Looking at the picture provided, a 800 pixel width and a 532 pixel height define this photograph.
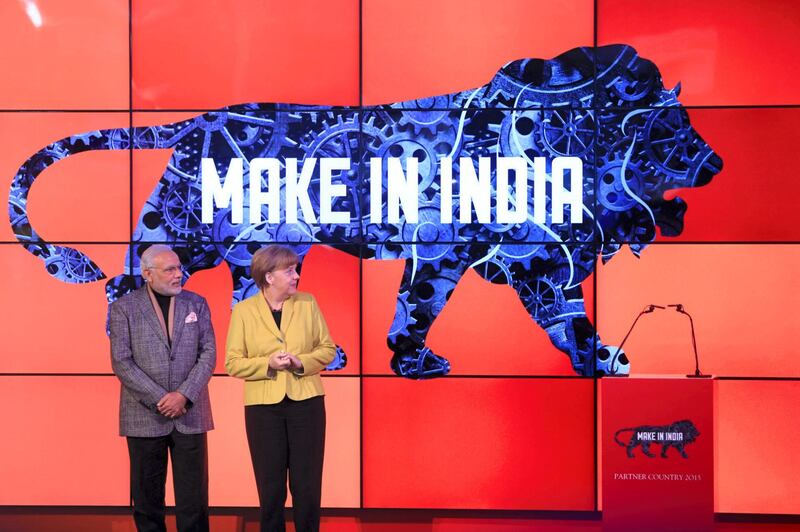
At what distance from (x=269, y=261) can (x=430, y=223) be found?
1.40 m

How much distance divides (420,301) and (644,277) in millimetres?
1321

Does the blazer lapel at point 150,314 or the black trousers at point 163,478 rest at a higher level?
the blazer lapel at point 150,314

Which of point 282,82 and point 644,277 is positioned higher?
point 282,82

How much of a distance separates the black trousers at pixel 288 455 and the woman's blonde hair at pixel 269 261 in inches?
23.1

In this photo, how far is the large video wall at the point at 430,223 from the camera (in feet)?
16.8

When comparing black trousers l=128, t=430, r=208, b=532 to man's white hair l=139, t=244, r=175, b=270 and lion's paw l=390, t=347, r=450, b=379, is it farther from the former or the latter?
lion's paw l=390, t=347, r=450, b=379

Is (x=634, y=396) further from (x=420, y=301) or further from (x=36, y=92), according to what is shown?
(x=36, y=92)

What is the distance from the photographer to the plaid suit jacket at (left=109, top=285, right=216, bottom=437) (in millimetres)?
4074

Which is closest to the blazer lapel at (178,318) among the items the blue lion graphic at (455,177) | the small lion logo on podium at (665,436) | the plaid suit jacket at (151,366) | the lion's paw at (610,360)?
the plaid suit jacket at (151,366)

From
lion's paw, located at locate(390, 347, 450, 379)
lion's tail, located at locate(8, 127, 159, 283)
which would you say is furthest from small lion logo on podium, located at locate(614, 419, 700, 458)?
lion's tail, located at locate(8, 127, 159, 283)

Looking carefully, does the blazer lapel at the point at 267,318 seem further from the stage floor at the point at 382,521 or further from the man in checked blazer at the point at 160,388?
the stage floor at the point at 382,521

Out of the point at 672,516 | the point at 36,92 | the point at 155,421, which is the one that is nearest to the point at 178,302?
the point at 155,421

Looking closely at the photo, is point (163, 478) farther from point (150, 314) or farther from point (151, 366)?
point (150, 314)

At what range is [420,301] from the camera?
5203mm
